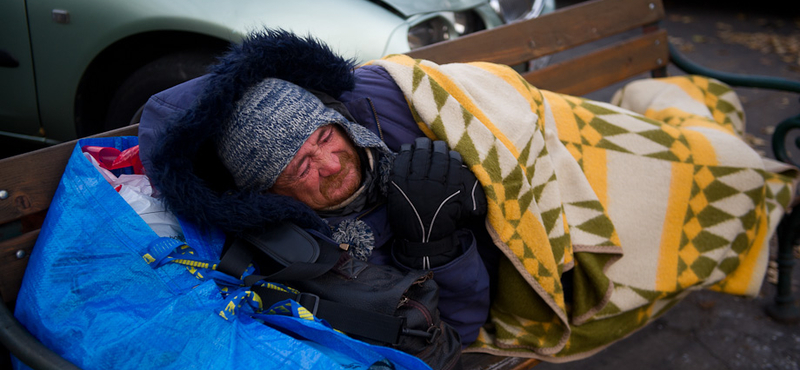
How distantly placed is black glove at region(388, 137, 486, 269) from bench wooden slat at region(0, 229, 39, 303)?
38.4 inches

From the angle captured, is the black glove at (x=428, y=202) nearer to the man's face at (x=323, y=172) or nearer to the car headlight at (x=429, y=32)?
the man's face at (x=323, y=172)

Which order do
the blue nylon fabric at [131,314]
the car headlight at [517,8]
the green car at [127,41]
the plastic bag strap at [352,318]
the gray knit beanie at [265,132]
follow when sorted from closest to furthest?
the blue nylon fabric at [131,314] < the plastic bag strap at [352,318] < the gray knit beanie at [265,132] < the green car at [127,41] < the car headlight at [517,8]

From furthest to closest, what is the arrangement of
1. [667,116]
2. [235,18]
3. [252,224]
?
[667,116] → [235,18] → [252,224]

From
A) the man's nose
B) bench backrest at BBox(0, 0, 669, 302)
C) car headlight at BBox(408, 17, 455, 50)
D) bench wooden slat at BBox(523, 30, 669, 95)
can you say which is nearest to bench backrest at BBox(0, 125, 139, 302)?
bench backrest at BBox(0, 0, 669, 302)

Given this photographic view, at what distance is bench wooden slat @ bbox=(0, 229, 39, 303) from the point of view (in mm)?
1472

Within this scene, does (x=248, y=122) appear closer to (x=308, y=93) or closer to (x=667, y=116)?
(x=308, y=93)

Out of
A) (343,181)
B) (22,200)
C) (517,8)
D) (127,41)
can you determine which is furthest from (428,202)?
(517,8)

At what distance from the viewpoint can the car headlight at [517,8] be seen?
3.06m

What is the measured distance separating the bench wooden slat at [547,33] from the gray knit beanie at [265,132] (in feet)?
2.43

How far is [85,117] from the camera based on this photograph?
2678 mm

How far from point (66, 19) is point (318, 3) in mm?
1098

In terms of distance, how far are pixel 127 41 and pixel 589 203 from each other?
Result: 207 cm

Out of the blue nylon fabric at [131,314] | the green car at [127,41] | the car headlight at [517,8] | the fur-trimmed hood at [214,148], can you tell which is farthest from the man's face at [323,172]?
the car headlight at [517,8]

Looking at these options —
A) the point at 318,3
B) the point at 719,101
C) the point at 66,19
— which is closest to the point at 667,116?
the point at 719,101
